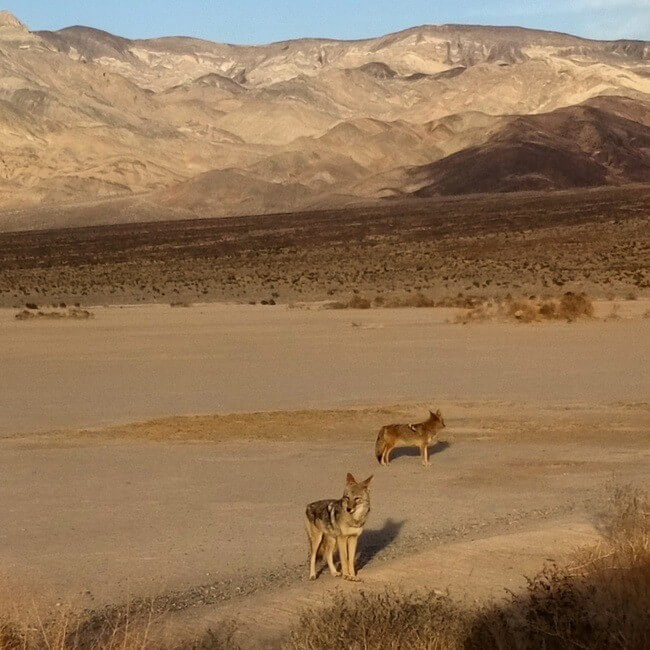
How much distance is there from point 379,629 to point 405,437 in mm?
6691

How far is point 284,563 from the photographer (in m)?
9.17

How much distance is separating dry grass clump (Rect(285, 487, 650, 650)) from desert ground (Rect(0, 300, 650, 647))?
0.75 m

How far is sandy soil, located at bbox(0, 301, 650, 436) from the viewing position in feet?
60.3

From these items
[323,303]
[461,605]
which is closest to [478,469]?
[461,605]

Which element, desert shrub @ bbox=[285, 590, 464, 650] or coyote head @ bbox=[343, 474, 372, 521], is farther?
coyote head @ bbox=[343, 474, 372, 521]

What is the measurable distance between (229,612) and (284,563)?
64.2 inches

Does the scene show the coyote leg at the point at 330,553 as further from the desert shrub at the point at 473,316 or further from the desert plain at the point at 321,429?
the desert shrub at the point at 473,316

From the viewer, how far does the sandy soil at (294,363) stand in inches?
723

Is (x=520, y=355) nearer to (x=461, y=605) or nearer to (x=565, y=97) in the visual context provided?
(x=461, y=605)

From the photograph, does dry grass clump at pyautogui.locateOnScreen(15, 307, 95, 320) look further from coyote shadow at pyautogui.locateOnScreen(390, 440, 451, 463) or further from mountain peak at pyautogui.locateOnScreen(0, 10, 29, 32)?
mountain peak at pyautogui.locateOnScreen(0, 10, 29, 32)

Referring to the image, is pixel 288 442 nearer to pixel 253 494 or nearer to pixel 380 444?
pixel 380 444

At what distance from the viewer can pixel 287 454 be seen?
1402 cm

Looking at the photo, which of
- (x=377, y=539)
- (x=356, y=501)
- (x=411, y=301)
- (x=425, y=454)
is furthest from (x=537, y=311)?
(x=356, y=501)

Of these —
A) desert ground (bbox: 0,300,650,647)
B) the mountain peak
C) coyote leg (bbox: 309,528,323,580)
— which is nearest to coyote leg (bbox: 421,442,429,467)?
desert ground (bbox: 0,300,650,647)
